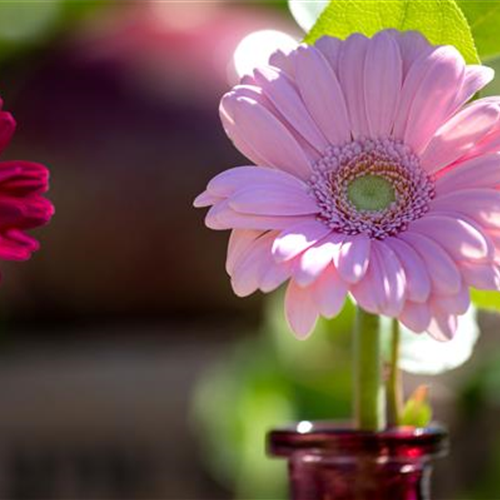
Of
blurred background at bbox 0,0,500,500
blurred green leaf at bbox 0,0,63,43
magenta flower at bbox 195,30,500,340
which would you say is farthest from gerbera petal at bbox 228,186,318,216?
blurred green leaf at bbox 0,0,63,43

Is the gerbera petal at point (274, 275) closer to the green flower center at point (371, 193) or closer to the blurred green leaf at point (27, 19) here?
the green flower center at point (371, 193)

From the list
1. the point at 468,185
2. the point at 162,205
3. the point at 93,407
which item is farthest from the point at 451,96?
the point at 162,205

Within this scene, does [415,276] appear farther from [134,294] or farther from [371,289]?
[134,294]

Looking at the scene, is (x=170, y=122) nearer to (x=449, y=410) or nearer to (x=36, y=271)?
(x=36, y=271)

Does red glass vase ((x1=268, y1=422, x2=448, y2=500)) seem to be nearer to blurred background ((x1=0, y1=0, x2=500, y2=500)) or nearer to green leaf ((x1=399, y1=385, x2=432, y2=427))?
green leaf ((x1=399, y1=385, x2=432, y2=427))

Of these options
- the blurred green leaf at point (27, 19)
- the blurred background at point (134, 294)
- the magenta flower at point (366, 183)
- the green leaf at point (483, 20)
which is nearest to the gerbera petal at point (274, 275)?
the magenta flower at point (366, 183)

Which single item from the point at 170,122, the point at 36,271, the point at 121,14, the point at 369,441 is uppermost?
the point at 121,14
